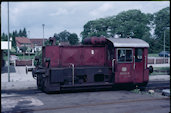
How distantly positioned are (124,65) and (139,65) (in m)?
1.08

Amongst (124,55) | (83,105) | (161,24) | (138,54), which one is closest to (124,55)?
(124,55)

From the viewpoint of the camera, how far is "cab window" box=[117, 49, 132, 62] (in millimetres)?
13238

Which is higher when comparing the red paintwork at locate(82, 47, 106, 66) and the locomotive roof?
the locomotive roof

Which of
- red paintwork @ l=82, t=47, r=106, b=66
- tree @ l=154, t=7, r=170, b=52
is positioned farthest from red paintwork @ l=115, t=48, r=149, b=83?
tree @ l=154, t=7, r=170, b=52

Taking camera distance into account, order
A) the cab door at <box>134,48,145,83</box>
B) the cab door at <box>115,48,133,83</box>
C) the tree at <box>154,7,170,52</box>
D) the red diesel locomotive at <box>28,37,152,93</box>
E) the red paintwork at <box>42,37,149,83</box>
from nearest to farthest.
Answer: the red diesel locomotive at <box>28,37,152,93</box>, the red paintwork at <box>42,37,149,83</box>, the cab door at <box>115,48,133,83</box>, the cab door at <box>134,48,145,83</box>, the tree at <box>154,7,170,52</box>

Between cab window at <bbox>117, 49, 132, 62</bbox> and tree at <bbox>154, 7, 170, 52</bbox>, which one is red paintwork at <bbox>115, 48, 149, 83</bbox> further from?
tree at <bbox>154, 7, 170, 52</bbox>

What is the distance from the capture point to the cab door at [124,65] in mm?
13172

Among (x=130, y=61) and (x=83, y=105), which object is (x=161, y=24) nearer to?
(x=130, y=61)

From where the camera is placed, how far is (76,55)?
13.5 m

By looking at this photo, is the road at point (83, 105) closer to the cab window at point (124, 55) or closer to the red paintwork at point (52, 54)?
the red paintwork at point (52, 54)

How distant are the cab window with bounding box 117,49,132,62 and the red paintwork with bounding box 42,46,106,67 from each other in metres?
1.31

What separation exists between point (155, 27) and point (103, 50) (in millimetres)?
56242

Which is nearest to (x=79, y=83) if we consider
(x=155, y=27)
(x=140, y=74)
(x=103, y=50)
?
(x=103, y=50)

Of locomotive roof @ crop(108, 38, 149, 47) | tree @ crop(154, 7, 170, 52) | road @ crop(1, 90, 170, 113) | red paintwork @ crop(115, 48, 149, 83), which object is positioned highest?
tree @ crop(154, 7, 170, 52)
